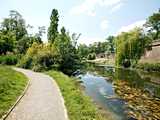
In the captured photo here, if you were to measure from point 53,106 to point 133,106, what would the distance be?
6.24 meters

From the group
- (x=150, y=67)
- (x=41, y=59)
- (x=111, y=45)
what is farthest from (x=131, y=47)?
(x=111, y=45)

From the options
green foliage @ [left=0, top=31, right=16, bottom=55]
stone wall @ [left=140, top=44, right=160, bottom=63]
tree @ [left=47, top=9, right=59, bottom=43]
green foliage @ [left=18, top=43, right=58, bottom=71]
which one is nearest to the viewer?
green foliage @ [left=18, top=43, right=58, bottom=71]

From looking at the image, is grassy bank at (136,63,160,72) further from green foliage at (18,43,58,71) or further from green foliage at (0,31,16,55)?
green foliage at (0,31,16,55)

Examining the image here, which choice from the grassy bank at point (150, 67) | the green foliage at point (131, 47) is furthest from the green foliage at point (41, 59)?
the green foliage at point (131, 47)

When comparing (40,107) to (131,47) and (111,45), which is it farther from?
(111,45)

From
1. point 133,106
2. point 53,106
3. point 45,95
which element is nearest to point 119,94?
point 133,106

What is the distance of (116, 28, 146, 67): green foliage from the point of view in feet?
161

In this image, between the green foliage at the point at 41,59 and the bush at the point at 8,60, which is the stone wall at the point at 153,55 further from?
the bush at the point at 8,60

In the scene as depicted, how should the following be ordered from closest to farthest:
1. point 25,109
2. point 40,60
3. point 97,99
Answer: point 25,109 < point 97,99 < point 40,60

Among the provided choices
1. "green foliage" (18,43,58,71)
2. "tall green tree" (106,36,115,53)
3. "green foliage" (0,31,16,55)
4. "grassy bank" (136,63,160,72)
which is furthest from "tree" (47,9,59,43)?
"tall green tree" (106,36,115,53)

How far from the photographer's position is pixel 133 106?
1608 cm

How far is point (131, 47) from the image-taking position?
49031 mm

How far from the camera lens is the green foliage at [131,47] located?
4906 cm

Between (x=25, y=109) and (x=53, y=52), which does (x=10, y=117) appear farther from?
(x=53, y=52)
